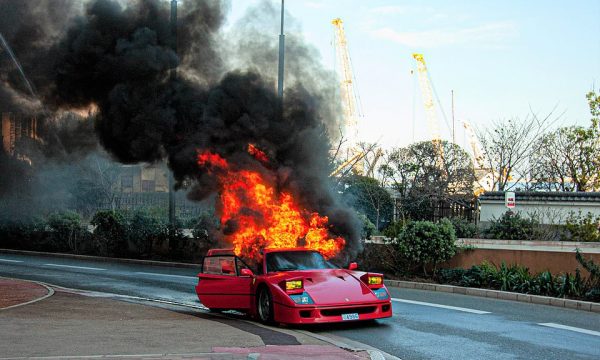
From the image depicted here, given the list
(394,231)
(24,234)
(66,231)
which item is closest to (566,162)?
(394,231)

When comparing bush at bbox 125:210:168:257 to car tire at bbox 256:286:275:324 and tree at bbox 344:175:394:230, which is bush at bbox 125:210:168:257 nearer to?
tree at bbox 344:175:394:230

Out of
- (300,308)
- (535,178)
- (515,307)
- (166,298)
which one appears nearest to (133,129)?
(166,298)

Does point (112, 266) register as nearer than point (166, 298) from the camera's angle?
No

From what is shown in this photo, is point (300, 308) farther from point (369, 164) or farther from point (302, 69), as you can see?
point (369, 164)

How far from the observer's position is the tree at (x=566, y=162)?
33.8 meters

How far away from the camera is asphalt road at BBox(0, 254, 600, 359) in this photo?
9.30m

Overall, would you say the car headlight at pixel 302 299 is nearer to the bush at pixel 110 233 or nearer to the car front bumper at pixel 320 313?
the car front bumper at pixel 320 313

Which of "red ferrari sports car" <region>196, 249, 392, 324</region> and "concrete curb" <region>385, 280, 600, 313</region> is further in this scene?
"concrete curb" <region>385, 280, 600, 313</region>

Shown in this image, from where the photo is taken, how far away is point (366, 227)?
77.0 ft

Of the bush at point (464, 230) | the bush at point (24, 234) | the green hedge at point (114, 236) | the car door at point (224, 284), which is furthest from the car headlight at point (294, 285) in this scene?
the bush at point (24, 234)

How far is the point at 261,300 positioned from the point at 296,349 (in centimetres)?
285

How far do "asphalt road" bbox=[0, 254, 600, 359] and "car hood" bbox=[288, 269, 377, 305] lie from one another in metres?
0.50

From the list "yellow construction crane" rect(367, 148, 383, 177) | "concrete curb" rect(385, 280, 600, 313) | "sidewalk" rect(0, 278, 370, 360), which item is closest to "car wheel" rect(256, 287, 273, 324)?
"sidewalk" rect(0, 278, 370, 360)

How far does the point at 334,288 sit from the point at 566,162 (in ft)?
93.1
